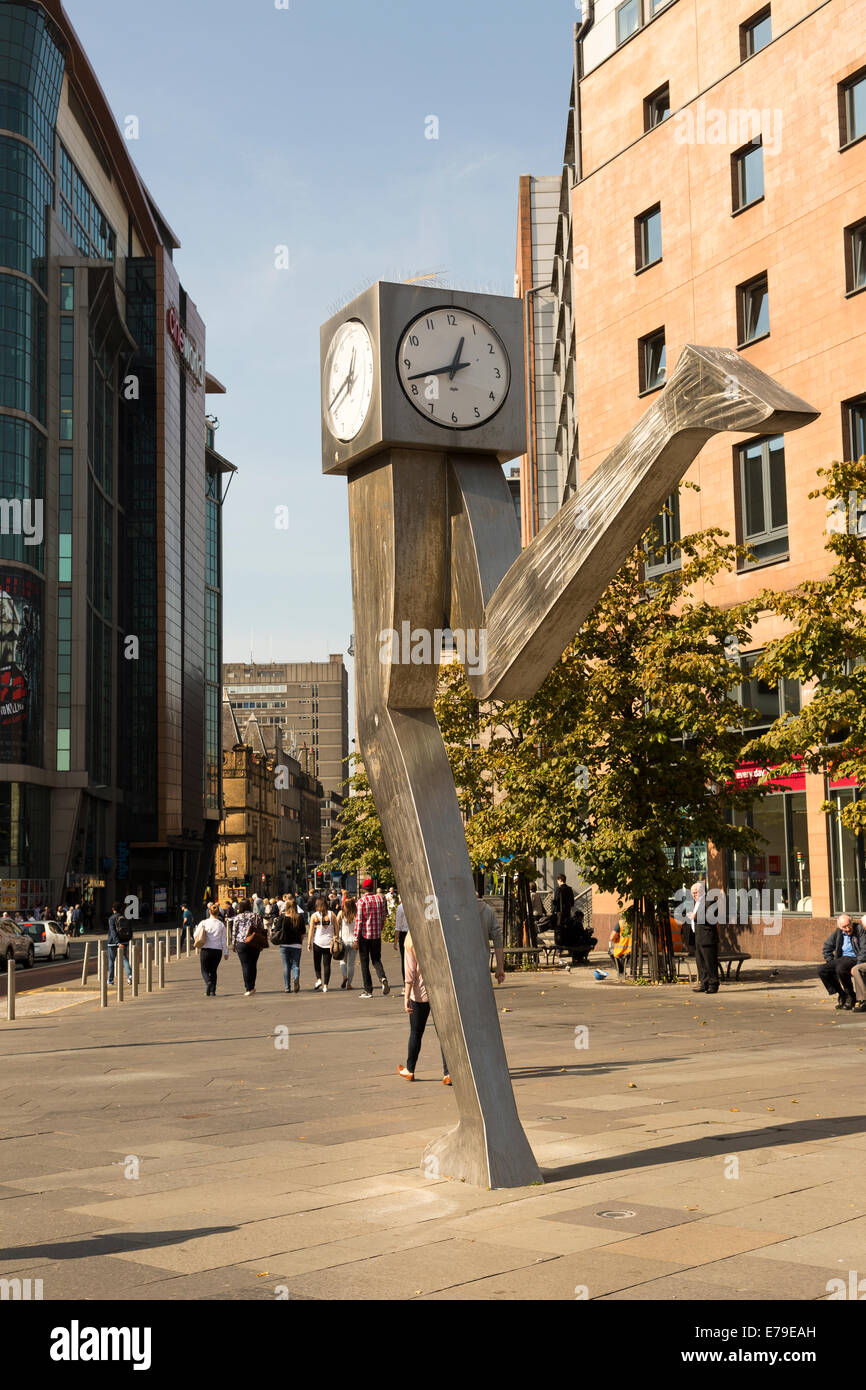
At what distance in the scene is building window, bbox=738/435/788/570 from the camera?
2927cm

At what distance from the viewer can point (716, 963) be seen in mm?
22734

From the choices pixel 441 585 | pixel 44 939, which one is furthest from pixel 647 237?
pixel 441 585

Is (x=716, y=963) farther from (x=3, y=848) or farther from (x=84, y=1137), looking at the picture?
(x=3, y=848)

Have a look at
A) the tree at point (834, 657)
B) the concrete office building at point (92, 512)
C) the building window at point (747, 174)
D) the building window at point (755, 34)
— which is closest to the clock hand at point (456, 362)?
the tree at point (834, 657)

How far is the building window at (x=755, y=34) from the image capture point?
3055 cm

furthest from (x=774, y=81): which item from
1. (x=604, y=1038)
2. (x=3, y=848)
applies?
(x=3, y=848)

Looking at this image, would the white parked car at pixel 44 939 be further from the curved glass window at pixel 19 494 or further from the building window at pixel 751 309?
the curved glass window at pixel 19 494

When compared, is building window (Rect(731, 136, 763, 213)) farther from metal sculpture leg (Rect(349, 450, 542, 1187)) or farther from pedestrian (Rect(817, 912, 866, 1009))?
metal sculpture leg (Rect(349, 450, 542, 1187))

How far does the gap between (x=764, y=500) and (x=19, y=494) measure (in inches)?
2058

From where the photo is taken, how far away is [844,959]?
19875 mm

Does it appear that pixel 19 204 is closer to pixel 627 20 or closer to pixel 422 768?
pixel 627 20

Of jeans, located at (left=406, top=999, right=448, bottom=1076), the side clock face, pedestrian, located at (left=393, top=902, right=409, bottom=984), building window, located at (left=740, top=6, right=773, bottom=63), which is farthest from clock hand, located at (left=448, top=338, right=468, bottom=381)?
building window, located at (left=740, top=6, right=773, bottom=63)

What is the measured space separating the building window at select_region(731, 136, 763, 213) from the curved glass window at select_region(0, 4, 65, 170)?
53.1m
